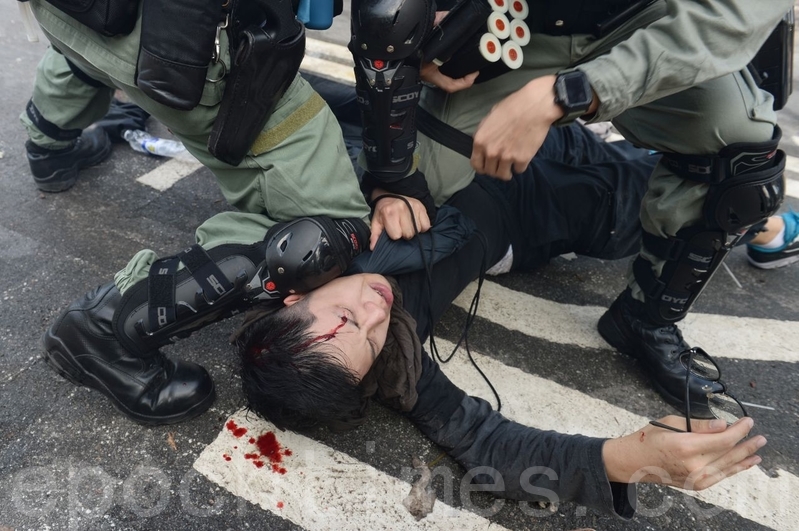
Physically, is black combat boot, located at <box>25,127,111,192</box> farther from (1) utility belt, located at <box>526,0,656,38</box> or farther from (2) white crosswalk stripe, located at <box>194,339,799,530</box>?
(1) utility belt, located at <box>526,0,656,38</box>

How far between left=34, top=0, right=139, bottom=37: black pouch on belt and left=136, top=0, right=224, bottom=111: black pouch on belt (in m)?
0.05

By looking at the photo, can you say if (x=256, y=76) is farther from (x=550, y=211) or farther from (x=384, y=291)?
(x=550, y=211)

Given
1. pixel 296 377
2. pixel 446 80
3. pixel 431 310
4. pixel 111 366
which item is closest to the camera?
pixel 296 377

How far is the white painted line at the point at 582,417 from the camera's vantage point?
1.85 m

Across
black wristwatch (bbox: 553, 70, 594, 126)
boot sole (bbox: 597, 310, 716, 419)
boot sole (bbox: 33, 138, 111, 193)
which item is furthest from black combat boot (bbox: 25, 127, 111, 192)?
boot sole (bbox: 597, 310, 716, 419)

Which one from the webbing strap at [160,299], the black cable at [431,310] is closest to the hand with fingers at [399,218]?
the black cable at [431,310]

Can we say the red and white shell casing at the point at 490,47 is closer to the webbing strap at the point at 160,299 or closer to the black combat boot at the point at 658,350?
the black combat boot at the point at 658,350

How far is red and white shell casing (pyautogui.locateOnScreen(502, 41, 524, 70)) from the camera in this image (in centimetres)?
206

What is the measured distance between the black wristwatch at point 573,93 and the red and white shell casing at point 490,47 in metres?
0.40

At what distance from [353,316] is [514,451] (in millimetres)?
619

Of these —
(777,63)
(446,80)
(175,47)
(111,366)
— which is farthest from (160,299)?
(777,63)

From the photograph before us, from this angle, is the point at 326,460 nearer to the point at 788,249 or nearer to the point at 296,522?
the point at 296,522

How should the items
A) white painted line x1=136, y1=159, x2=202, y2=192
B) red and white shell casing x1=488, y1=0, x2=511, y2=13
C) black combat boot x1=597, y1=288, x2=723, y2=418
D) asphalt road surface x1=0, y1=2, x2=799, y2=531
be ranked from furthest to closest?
white painted line x1=136, y1=159, x2=202, y2=192
black combat boot x1=597, y1=288, x2=723, y2=418
red and white shell casing x1=488, y1=0, x2=511, y2=13
asphalt road surface x1=0, y1=2, x2=799, y2=531

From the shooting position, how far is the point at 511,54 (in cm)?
209
